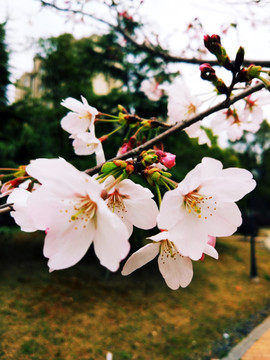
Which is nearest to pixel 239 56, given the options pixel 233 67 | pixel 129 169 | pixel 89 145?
pixel 233 67

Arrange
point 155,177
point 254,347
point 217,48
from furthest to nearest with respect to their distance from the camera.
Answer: point 254,347 → point 217,48 → point 155,177

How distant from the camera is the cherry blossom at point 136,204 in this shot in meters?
0.54

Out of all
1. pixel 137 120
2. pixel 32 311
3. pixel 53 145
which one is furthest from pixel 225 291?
pixel 137 120

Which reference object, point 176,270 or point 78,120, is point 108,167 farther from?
point 78,120

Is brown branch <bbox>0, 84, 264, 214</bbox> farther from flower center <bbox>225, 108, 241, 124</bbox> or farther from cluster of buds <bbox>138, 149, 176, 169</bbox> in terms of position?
flower center <bbox>225, 108, 241, 124</bbox>

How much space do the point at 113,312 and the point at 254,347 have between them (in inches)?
80.8

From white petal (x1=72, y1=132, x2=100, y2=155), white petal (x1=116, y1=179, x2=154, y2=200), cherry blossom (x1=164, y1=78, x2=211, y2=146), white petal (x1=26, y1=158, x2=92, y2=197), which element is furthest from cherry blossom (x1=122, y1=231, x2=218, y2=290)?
cherry blossom (x1=164, y1=78, x2=211, y2=146)

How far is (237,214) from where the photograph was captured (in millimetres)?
535

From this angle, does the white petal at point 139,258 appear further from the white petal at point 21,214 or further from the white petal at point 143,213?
the white petal at point 21,214

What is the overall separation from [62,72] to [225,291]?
7.30m

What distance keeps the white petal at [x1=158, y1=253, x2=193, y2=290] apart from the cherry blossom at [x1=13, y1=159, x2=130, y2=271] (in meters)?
0.22

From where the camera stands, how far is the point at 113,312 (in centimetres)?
445

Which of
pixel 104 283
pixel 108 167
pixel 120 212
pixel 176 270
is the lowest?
pixel 104 283

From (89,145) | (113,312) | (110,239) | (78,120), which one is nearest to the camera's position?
→ (110,239)
